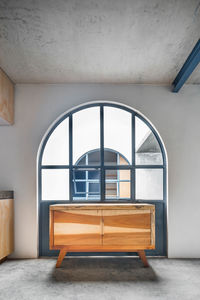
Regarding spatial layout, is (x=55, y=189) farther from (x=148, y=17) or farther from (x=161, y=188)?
(x=148, y=17)

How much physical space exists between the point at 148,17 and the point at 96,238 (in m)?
2.73

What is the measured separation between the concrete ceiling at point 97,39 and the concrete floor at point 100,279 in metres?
2.74

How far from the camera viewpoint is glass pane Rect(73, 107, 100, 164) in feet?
14.6

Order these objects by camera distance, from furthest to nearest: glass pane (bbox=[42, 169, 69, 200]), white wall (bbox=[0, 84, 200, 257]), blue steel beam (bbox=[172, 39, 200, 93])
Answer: glass pane (bbox=[42, 169, 69, 200]), white wall (bbox=[0, 84, 200, 257]), blue steel beam (bbox=[172, 39, 200, 93])

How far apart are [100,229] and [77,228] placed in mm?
310

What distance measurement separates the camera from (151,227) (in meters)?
3.69

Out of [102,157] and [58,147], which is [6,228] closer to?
[58,147]

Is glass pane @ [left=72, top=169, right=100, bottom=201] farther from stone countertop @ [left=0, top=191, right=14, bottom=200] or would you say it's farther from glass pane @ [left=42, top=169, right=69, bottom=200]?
stone countertop @ [left=0, top=191, right=14, bottom=200]

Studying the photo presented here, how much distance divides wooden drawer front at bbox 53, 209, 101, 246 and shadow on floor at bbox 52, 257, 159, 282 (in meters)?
0.34

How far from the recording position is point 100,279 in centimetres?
322

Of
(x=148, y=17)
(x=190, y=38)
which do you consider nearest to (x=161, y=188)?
(x=190, y=38)

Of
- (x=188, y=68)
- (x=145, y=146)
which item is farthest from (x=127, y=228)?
(x=188, y=68)


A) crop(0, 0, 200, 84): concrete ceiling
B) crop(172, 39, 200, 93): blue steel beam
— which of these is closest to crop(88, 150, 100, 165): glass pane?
crop(0, 0, 200, 84): concrete ceiling

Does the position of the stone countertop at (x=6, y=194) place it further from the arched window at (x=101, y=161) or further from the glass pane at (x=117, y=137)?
the glass pane at (x=117, y=137)
